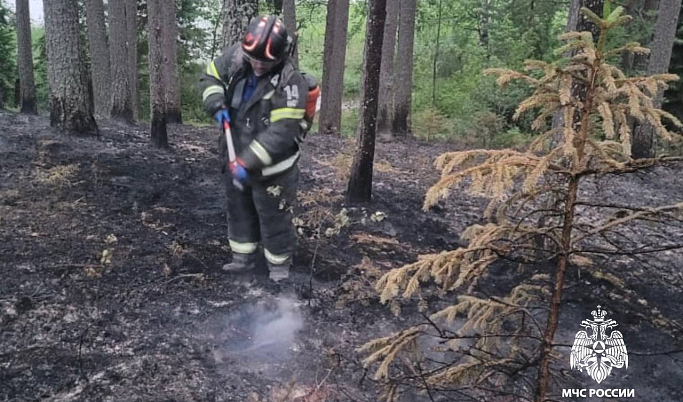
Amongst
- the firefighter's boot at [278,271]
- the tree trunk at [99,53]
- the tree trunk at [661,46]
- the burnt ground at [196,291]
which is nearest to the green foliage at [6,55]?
the tree trunk at [99,53]

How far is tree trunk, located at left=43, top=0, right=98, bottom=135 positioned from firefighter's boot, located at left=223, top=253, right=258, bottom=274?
5.27 metres

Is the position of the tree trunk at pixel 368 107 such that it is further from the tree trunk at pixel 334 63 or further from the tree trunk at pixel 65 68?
the tree trunk at pixel 334 63

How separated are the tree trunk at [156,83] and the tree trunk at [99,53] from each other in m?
4.76

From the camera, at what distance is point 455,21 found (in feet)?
69.2

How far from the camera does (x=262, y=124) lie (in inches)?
182

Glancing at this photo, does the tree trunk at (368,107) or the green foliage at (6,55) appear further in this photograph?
the green foliage at (6,55)

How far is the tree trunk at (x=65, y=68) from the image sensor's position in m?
8.65

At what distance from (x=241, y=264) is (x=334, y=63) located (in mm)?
9551

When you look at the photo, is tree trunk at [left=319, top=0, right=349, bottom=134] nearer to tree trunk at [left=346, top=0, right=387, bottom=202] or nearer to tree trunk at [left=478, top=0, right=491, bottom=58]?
tree trunk at [left=478, top=0, right=491, bottom=58]

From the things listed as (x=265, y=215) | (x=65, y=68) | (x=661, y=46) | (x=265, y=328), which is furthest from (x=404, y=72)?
(x=265, y=328)

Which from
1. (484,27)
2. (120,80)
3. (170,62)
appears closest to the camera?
(120,80)

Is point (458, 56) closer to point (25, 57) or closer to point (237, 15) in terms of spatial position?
point (25, 57)

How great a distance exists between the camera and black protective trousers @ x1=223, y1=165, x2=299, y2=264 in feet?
16.0

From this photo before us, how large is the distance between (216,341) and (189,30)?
16259 mm
